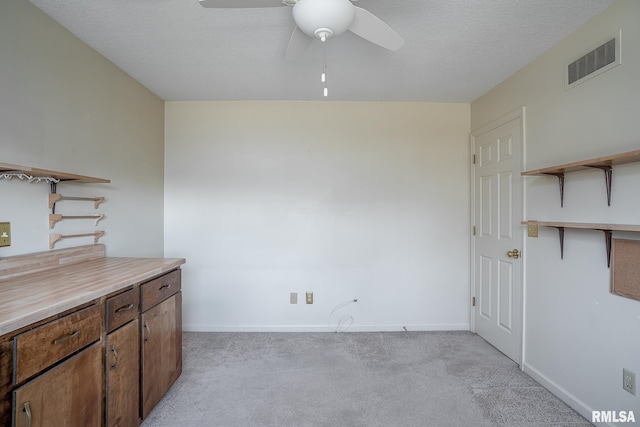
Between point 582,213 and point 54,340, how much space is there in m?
2.87

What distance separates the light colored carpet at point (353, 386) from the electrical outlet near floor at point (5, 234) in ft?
4.25

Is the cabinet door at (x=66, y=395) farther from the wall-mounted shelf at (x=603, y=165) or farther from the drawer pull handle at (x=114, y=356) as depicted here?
the wall-mounted shelf at (x=603, y=165)

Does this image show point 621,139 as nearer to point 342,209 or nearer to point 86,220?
point 342,209

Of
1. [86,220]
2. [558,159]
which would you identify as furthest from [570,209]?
[86,220]

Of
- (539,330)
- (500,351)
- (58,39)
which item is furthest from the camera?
(500,351)

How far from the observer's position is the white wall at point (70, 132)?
1.52 meters

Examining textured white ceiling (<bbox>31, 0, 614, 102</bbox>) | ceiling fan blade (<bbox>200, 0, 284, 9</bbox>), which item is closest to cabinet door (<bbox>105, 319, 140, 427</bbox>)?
ceiling fan blade (<bbox>200, 0, 284, 9</bbox>)

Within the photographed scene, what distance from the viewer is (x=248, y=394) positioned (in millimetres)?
1954

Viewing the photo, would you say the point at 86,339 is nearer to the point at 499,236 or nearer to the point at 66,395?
the point at 66,395

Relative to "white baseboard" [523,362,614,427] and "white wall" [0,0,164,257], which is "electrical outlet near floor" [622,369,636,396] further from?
"white wall" [0,0,164,257]

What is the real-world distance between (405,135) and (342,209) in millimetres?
1077

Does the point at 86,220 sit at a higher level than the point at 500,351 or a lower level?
higher

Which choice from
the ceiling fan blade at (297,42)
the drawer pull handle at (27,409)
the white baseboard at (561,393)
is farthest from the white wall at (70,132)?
the white baseboard at (561,393)

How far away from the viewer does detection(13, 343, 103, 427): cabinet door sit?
0.98m
